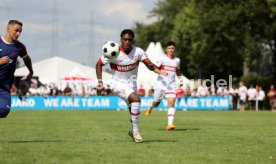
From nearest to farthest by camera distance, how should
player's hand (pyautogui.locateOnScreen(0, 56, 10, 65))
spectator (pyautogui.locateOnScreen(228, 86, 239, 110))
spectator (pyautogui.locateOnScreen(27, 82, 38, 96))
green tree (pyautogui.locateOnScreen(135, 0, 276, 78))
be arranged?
1. player's hand (pyautogui.locateOnScreen(0, 56, 10, 65))
2. spectator (pyautogui.locateOnScreen(228, 86, 239, 110))
3. spectator (pyautogui.locateOnScreen(27, 82, 38, 96))
4. green tree (pyautogui.locateOnScreen(135, 0, 276, 78))

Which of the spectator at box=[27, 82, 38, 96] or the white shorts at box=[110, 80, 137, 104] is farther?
the spectator at box=[27, 82, 38, 96]

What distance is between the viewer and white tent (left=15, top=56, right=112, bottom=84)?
2402 inches

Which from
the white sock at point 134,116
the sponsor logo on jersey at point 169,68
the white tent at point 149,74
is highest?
the white tent at point 149,74

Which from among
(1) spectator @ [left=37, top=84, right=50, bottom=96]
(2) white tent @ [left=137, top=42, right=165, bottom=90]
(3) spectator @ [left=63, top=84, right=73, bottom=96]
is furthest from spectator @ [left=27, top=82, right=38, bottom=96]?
(2) white tent @ [left=137, top=42, right=165, bottom=90]

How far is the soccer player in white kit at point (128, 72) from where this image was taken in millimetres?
14070

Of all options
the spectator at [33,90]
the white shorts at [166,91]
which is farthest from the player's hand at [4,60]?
the spectator at [33,90]

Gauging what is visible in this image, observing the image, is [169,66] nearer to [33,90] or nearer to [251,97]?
[251,97]

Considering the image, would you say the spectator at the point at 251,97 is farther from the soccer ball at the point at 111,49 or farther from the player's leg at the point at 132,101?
the soccer ball at the point at 111,49

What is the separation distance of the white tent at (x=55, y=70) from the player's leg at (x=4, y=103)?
154ft

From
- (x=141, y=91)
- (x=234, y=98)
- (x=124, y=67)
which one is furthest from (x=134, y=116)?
(x=234, y=98)

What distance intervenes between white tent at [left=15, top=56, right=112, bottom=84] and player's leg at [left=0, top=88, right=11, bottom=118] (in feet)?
154

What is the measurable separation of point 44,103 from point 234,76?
4965 cm

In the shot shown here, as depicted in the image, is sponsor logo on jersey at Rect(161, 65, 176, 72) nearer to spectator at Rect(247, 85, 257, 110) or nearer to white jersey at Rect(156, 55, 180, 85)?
white jersey at Rect(156, 55, 180, 85)

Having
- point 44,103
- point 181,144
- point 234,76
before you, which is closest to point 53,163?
point 181,144
